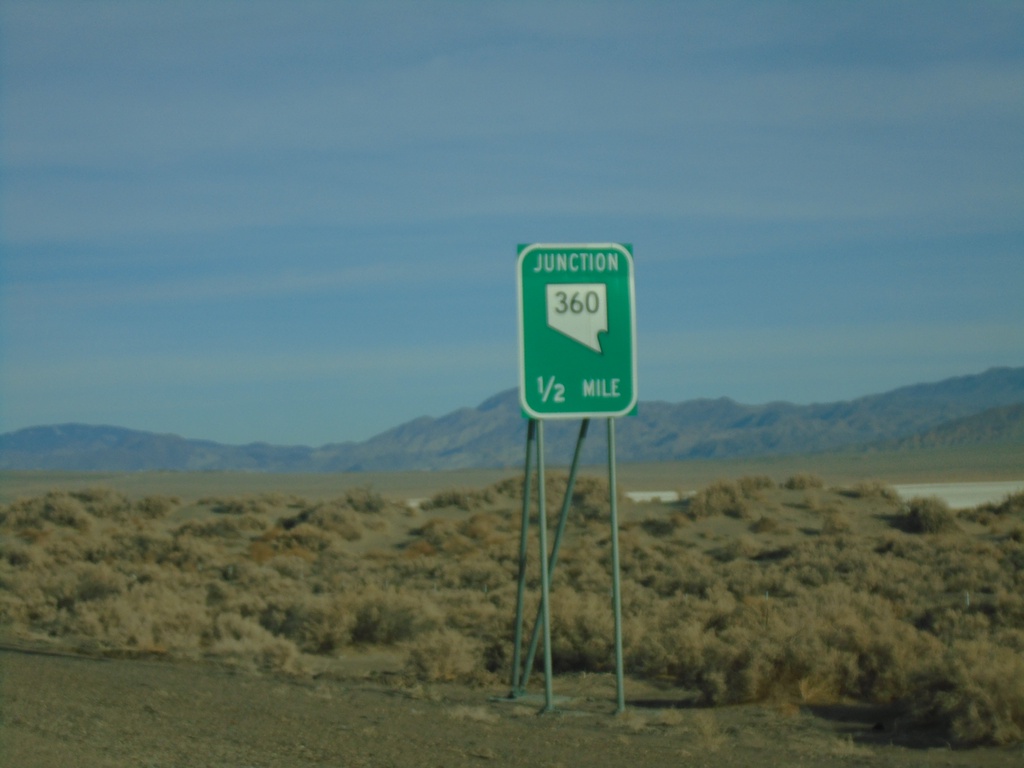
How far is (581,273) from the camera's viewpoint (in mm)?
10688

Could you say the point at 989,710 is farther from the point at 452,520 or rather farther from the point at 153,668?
the point at 452,520

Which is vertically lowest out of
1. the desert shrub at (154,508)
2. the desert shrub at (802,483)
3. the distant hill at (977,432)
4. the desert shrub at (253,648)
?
the desert shrub at (253,648)

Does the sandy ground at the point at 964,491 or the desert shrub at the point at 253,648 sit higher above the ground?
the sandy ground at the point at 964,491

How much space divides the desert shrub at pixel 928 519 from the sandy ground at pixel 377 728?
2134 cm

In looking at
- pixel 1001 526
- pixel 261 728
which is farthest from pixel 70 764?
pixel 1001 526

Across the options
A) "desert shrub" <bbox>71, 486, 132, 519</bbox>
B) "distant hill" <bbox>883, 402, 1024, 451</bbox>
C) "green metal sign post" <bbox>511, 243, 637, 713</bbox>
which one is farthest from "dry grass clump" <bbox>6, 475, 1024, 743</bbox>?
"distant hill" <bbox>883, 402, 1024, 451</bbox>

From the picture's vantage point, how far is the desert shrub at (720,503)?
37.3 metres

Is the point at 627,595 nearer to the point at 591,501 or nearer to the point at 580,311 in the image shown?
the point at 580,311

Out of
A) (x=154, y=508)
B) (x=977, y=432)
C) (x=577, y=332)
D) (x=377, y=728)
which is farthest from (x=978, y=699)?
(x=977, y=432)

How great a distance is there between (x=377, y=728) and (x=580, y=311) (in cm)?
382

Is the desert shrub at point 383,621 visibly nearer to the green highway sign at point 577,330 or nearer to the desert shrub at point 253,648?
the desert shrub at point 253,648

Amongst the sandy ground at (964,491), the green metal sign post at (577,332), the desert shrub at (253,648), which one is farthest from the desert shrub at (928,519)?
the green metal sign post at (577,332)

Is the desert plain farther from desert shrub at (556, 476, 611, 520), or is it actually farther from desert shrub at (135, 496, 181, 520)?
desert shrub at (135, 496, 181, 520)

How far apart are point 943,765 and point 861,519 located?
2759cm
